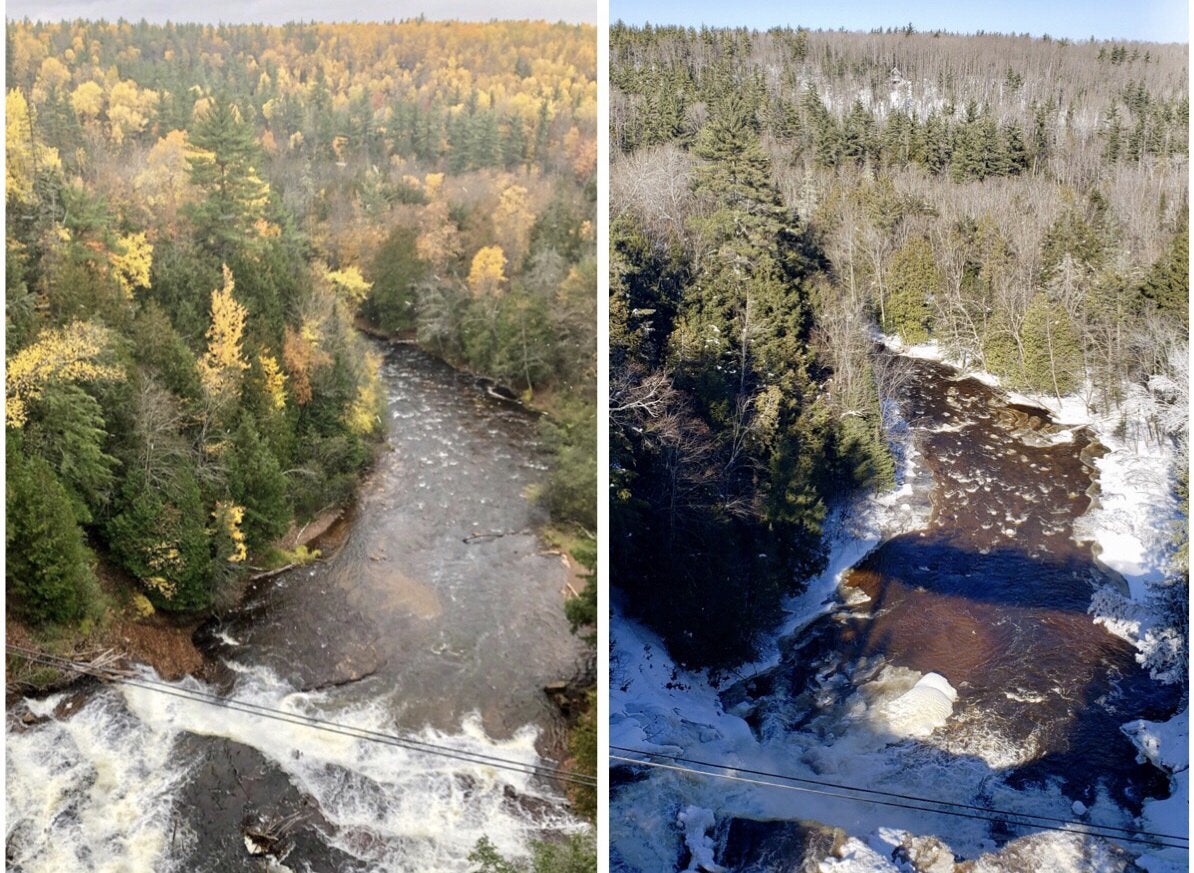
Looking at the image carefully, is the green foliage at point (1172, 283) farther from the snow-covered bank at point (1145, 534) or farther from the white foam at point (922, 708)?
the white foam at point (922, 708)

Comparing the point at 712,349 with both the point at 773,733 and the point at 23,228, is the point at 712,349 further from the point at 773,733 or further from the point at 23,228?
the point at 23,228

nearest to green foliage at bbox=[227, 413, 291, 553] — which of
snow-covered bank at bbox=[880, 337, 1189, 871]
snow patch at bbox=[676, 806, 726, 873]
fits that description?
snow patch at bbox=[676, 806, 726, 873]

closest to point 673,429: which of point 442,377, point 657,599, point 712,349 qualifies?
point 712,349

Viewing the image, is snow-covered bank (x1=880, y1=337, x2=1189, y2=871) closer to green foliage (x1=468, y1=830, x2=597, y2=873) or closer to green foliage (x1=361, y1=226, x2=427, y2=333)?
green foliage (x1=468, y1=830, x2=597, y2=873)

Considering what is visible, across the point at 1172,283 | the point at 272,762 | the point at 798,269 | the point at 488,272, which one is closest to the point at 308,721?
the point at 272,762

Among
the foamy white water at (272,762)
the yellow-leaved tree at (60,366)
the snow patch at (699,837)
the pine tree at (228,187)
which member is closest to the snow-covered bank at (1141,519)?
the snow patch at (699,837)
